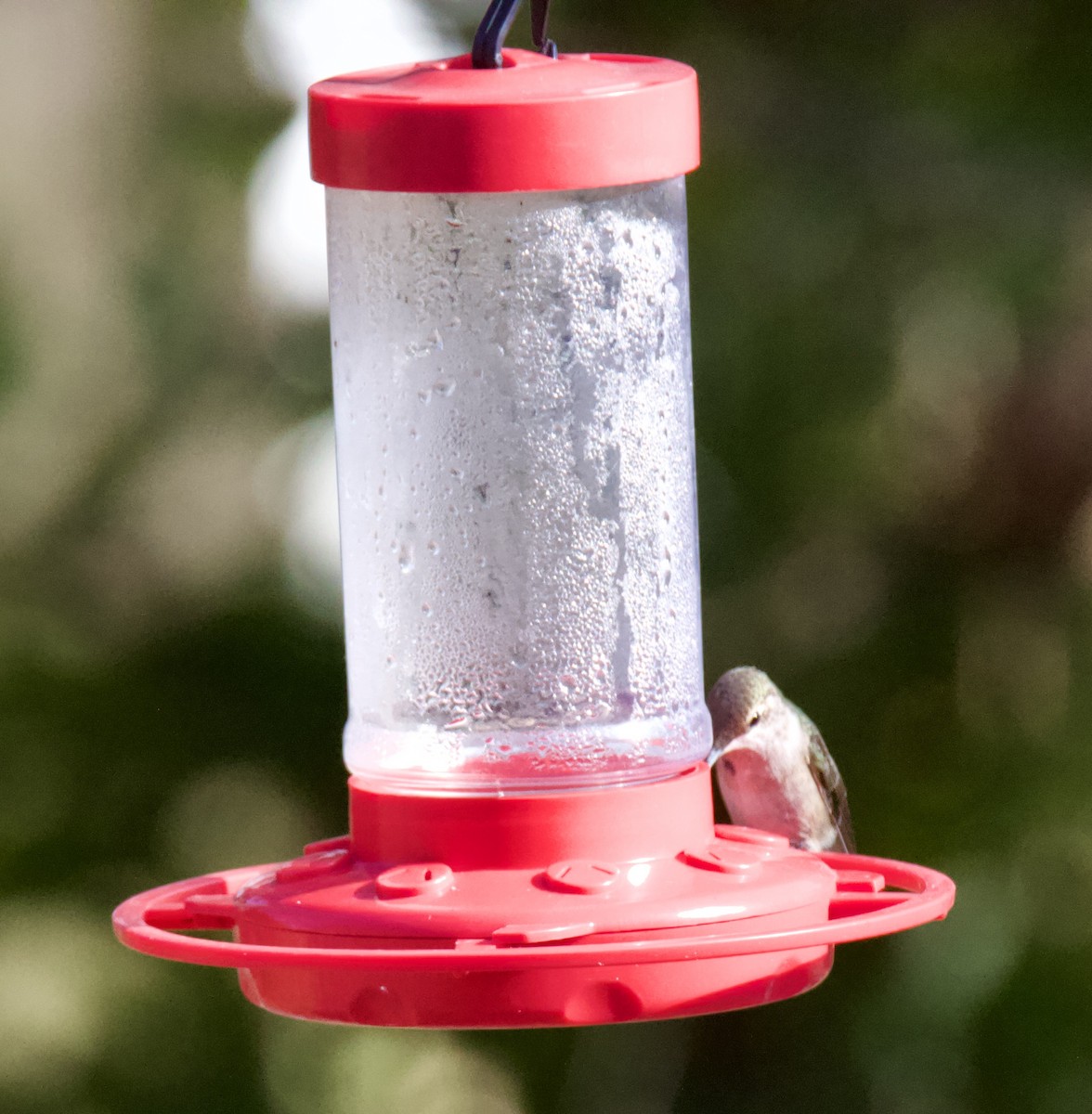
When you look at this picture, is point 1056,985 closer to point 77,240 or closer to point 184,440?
point 184,440

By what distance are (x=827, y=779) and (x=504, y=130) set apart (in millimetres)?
2637

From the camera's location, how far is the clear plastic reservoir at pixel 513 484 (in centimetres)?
233

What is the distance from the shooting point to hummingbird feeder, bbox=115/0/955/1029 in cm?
209

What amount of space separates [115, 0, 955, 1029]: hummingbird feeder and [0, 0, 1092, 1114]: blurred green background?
2.25m

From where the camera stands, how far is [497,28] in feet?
7.11

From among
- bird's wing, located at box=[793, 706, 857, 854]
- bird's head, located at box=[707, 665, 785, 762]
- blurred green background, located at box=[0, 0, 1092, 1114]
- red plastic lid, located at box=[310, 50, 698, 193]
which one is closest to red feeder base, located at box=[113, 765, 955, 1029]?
red plastic lid, located at box=[310, 50, 698, 193]

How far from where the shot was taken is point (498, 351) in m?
2.34

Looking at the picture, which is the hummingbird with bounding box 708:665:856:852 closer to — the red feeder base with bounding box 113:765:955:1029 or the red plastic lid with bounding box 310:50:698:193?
the red feeder base with bounding box 113:765:955:1029

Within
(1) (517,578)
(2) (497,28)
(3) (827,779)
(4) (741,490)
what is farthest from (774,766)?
(2) (497,28)

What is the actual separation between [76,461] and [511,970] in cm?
315

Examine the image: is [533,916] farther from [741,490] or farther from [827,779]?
[741,490]

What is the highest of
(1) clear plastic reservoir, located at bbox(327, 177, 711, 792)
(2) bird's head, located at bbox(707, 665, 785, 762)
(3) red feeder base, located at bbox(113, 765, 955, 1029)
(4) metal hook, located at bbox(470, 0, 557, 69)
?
(4) metal hook, located at bbox(470, 0, 557, 69)

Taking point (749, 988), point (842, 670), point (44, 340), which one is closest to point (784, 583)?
→ point (842, 670)

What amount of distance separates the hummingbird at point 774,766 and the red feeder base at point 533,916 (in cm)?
192
